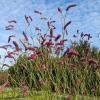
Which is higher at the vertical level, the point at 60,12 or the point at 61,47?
the point at 60,12

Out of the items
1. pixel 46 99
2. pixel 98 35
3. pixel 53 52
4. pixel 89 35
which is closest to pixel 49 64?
pixel 53 52

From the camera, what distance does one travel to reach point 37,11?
4.68 metres

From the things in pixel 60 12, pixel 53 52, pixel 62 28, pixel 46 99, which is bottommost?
pixel 46 99

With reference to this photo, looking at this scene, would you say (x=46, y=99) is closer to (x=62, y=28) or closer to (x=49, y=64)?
(x=49, y=64)

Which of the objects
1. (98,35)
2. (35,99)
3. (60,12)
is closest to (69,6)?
(60,12)

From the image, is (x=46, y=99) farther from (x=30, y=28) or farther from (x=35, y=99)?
(x=30, y=28)

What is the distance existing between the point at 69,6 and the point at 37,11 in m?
0.91

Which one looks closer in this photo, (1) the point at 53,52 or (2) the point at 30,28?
(1) the point at 53,52

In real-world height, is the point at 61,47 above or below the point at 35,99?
above

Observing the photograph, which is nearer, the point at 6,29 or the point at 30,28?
the point at 6,29

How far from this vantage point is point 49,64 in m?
4.52

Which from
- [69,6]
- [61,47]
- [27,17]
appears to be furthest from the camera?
[27,17]

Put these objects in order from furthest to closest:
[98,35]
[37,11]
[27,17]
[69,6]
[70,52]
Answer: [98,35] → [27,17] → [37,11] → [69,6] → [70,52]

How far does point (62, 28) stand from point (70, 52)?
117 cm
